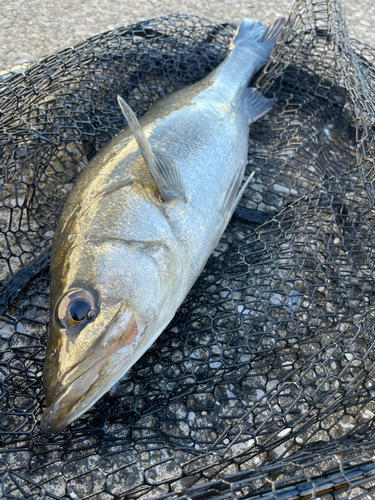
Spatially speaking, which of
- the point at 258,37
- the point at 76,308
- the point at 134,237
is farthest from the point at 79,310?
the point at 258,37

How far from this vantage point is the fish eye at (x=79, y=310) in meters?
1.58

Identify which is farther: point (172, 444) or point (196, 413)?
point (196, 413)

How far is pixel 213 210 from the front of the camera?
2.34m

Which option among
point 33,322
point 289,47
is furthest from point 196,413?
point 289,47

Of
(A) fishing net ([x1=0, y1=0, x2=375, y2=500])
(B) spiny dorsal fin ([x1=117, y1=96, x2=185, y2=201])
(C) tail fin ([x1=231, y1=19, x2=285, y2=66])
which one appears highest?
(C) tail fin ([x1=231, y1=19, x2=285, y2=66])

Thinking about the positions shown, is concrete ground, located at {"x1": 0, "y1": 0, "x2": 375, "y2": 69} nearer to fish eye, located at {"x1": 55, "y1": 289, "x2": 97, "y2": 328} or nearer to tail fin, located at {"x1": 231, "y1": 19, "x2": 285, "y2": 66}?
tail fin, located at {"x1": 231, "y1": 19, "x2": 285, "y2": 66}

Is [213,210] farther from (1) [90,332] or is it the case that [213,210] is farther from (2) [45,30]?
(2) [45,30]

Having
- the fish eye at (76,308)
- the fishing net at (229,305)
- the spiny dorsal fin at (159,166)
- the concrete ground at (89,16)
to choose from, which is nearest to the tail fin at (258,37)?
the fishing net at (229,305)

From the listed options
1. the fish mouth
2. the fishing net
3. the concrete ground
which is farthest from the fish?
the concrete ground

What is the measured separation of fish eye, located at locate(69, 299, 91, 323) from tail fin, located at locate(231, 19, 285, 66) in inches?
118

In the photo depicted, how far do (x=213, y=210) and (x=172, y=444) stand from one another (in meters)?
1.37

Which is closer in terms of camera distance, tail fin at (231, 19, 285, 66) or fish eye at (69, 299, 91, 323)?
fish eye at (69, 299, 91, 323)

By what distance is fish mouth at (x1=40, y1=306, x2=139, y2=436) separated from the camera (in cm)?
145

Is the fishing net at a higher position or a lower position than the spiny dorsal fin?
lower
